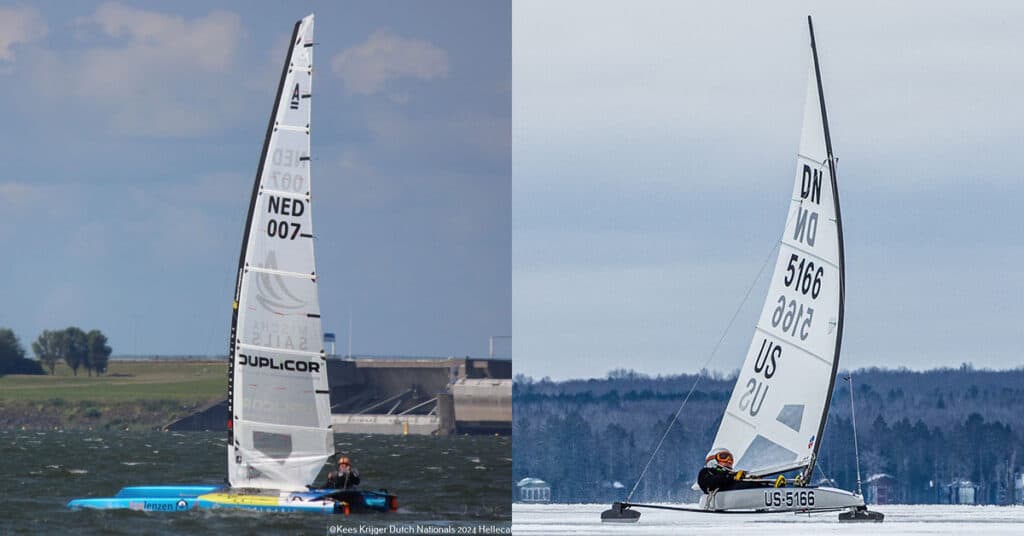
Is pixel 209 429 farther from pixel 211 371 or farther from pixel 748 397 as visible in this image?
pixel 748 397

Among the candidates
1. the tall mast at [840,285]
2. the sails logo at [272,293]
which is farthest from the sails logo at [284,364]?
the tall mast at [840,285]

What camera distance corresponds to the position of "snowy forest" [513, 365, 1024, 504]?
216ft

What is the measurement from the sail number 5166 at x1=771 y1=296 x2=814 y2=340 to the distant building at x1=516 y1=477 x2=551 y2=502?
24.1 meters

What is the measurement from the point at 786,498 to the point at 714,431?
30.9 metres

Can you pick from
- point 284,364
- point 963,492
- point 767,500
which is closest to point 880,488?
point 963,492

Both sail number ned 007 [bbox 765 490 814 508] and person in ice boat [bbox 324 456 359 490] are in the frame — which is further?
sail number ned 007 [bbox 765 490 814 508]

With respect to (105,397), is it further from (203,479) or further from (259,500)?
(259,500)

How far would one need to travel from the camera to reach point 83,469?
61.2m

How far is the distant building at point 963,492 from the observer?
65.8m

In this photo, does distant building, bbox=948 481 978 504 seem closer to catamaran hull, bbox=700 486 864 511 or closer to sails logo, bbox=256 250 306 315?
catamaran hull, bbox=700 486 864 511

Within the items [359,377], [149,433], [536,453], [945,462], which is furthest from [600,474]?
[149,433]

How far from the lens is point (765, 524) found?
110 feet

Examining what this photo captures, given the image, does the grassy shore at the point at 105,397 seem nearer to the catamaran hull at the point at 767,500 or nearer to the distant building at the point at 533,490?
the distant building at the point at 533,490

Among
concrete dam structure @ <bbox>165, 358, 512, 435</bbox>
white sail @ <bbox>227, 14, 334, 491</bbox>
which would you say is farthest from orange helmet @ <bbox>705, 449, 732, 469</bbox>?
concrete dam structure @ <bbox>165, 358, 512, 435</bbox>
